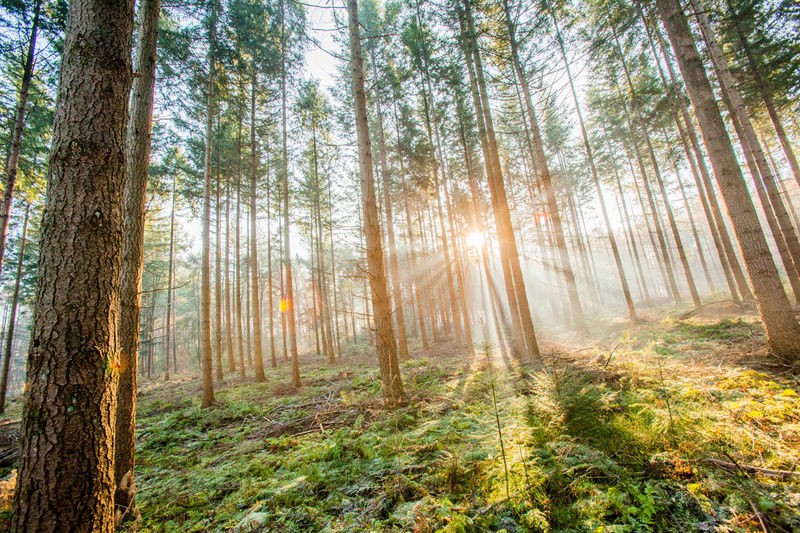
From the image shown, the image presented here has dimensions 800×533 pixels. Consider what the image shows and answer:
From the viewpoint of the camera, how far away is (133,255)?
3619 millimetres

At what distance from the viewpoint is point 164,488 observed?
142 inches

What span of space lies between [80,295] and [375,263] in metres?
4.14

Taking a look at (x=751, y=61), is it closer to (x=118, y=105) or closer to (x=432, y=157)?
(x=432, y=157)

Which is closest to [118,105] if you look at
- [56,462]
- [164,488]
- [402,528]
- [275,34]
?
[56,462]

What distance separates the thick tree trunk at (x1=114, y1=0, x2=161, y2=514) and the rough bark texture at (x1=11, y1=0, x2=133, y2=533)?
115 cm

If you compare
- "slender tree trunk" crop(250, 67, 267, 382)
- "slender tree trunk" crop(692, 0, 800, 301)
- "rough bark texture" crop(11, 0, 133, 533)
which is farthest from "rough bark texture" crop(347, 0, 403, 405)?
"slender tree trunk" crop(692, 0, 800, 301)

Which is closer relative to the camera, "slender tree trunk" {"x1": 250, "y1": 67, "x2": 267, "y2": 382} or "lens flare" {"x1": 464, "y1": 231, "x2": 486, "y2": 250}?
"slender tree trunk" {"x1": 250, "y1": 67, "x2": 267, "y2": 382}

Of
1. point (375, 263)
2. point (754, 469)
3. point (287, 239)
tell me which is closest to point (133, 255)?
point (375, 263)

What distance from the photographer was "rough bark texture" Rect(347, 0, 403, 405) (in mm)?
5598

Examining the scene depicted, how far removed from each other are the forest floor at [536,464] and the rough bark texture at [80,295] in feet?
4.49

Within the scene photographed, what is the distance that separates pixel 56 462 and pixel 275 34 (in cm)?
1434

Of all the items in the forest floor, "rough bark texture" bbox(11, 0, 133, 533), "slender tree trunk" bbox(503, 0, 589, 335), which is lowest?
the forest floor

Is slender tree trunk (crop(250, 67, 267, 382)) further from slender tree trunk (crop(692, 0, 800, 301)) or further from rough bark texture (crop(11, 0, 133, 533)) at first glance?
slender tree trunk (crop(692, 0, 800, 301))

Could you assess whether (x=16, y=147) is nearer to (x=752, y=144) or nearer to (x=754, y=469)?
(x=754, y=469)
